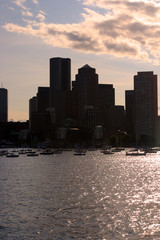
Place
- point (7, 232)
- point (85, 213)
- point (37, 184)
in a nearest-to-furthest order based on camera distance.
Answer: point (7, 232)
point (85, 213)
point (37, 184)

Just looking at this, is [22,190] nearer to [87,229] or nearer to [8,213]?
[8,213]

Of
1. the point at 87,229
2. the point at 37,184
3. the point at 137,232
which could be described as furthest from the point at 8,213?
the point at 37,184

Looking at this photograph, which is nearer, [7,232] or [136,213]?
[7,232]

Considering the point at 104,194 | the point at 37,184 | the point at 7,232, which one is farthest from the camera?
the point at 37,184

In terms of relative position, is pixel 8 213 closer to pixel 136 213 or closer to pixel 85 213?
pixel 85 213

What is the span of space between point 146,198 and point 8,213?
30.0 m

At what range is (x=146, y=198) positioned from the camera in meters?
91.1

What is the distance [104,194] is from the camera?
317ft

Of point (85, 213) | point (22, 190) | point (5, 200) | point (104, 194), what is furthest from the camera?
point (22, 190)

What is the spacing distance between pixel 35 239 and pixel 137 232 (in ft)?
46.1

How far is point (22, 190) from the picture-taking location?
10631 centimetres

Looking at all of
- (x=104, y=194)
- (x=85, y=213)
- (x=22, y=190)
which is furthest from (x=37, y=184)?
(x=85, y=213)

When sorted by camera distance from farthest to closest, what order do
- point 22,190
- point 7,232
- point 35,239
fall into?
point 22,190 < point 7,232 < point 35,239

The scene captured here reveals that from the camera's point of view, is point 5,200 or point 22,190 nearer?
point 5,200
